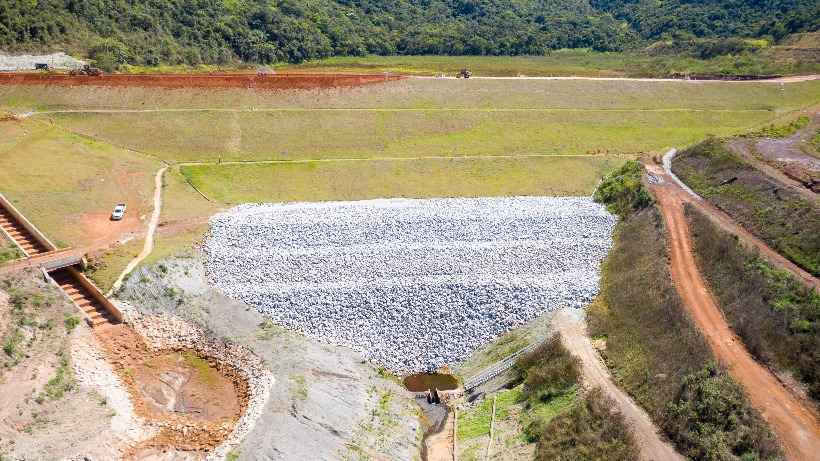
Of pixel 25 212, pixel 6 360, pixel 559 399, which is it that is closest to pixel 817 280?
pixel 559 399

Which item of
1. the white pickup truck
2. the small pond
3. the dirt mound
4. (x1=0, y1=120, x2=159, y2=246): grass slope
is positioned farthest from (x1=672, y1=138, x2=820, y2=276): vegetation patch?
the white pickup truck

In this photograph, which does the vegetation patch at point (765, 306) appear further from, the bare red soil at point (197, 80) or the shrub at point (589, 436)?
the bare red soil at point (197, 80)

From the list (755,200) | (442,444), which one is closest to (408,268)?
(442,444)

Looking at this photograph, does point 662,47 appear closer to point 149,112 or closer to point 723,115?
point 723,115

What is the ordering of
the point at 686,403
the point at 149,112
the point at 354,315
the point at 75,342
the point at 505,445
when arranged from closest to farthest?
the point at 686,403
the point at 505,445
the point at 75,342
the point at 354,315
the point at 149,112

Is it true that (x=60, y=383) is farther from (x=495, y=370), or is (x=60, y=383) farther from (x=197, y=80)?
(x=197, y=80)

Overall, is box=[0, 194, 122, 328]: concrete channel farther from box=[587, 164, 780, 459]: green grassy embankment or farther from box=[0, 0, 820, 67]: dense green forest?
box=[0, 0, 820, 67]: dense green forest

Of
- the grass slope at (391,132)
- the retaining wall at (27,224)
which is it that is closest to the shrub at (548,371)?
the retaining wall at (27,224)
